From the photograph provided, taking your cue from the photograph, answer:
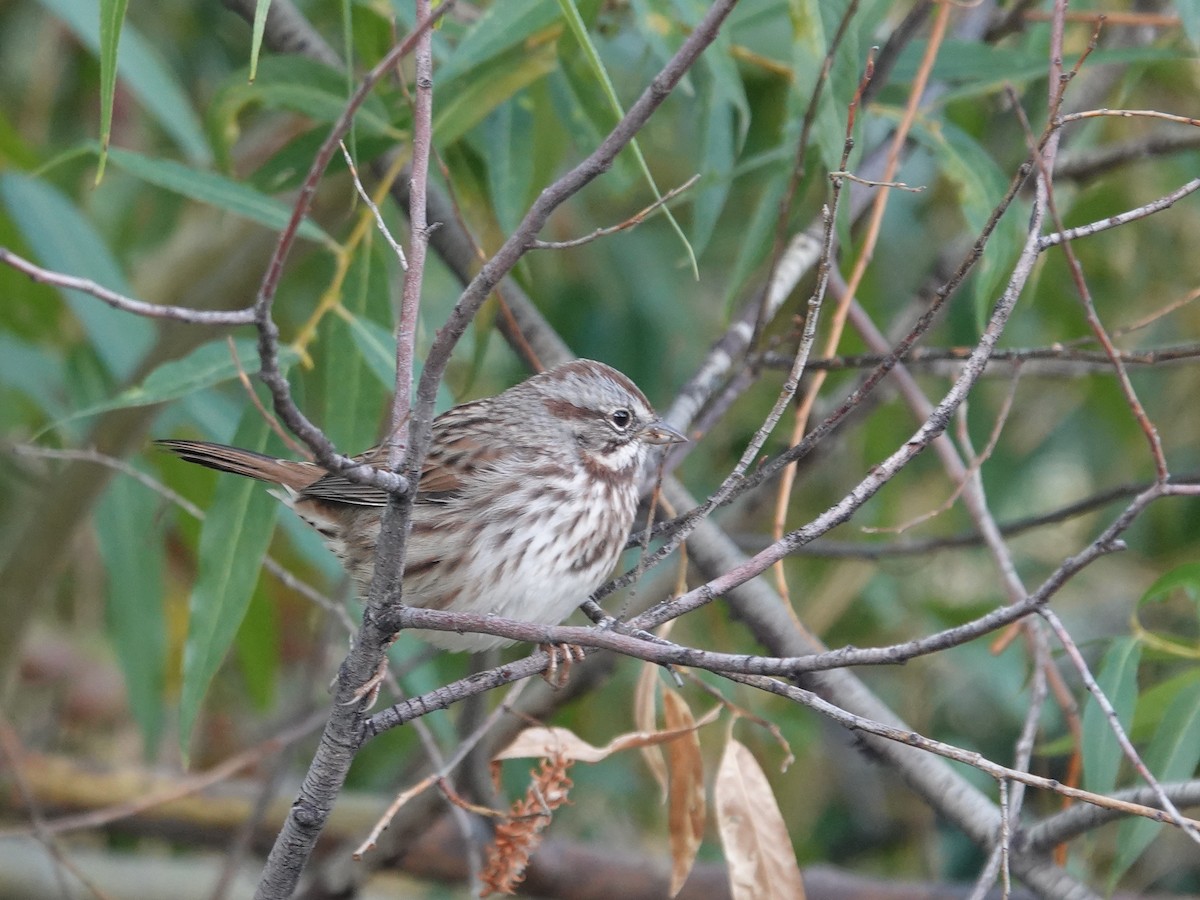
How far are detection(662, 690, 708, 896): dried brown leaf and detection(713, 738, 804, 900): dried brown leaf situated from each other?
0.40 ft

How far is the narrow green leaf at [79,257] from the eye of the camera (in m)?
3.87

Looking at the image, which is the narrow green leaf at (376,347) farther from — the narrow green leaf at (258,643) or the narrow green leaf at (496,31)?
the narrow green leaf at (258,643)

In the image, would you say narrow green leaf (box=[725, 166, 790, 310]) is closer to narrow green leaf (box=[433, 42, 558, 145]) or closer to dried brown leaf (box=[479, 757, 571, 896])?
narrow green leaf (box=[433, 42, 558, 145])

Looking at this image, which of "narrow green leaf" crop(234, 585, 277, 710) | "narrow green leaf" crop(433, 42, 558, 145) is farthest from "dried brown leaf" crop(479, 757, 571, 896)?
"narrow green leaf" crop(234, 585, 277, 710)

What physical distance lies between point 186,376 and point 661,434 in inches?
43.0

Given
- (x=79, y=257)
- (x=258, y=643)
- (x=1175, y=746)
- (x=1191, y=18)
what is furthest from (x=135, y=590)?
(x=1191, y=18)

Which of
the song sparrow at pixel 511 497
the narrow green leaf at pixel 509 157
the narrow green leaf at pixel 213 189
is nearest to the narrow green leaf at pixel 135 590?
the song sparrow at pixel 511 497

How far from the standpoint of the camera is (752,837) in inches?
99.0

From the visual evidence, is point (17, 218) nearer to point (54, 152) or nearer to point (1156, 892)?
point (54, 152)

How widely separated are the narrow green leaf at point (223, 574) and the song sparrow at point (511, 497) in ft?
0.20

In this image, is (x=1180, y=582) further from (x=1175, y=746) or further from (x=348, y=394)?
(x=348, y=394)

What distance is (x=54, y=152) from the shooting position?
4.76 metres

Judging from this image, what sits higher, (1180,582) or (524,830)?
(1180,582)

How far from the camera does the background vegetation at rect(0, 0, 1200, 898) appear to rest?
2.97 meters
